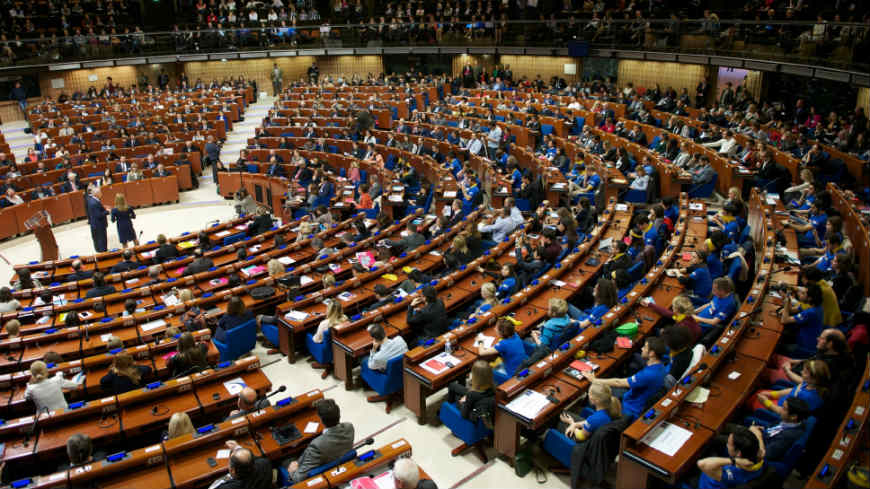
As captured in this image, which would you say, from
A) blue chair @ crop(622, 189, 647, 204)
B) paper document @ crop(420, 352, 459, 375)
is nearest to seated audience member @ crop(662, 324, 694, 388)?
paper document @ crop(420, 352, 459, 375)

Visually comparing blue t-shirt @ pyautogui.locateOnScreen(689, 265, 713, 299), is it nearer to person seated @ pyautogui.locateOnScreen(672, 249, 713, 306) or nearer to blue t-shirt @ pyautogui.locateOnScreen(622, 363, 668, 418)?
person seated @ pyautogui.locateOnScreen(672, 249, 713, 306)

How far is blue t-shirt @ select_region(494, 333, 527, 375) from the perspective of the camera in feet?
23.9

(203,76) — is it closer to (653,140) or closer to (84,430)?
(653,140)

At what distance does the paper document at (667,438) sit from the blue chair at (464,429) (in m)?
1.96

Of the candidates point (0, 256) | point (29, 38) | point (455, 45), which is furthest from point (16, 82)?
point (455, 45)

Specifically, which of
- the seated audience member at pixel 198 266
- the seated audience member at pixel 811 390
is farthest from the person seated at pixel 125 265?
the seated audience member at pixel 811 390

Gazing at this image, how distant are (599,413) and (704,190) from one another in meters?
10.2

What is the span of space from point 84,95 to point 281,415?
30.5 meters

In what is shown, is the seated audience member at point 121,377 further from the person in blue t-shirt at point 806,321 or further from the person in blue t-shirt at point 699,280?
the person in blue t-shirt at point 806,321

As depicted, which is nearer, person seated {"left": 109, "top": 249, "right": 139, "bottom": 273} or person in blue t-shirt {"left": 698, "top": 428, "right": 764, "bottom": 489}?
person in blue t-shirt {"left": 698, "top": 428, "right": 764, "bottom": 489}

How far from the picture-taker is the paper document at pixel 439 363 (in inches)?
296

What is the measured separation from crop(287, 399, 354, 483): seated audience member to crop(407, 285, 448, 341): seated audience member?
2.54m

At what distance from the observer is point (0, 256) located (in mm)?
14922

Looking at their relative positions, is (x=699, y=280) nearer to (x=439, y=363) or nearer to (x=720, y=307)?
(x=720, y=307)
